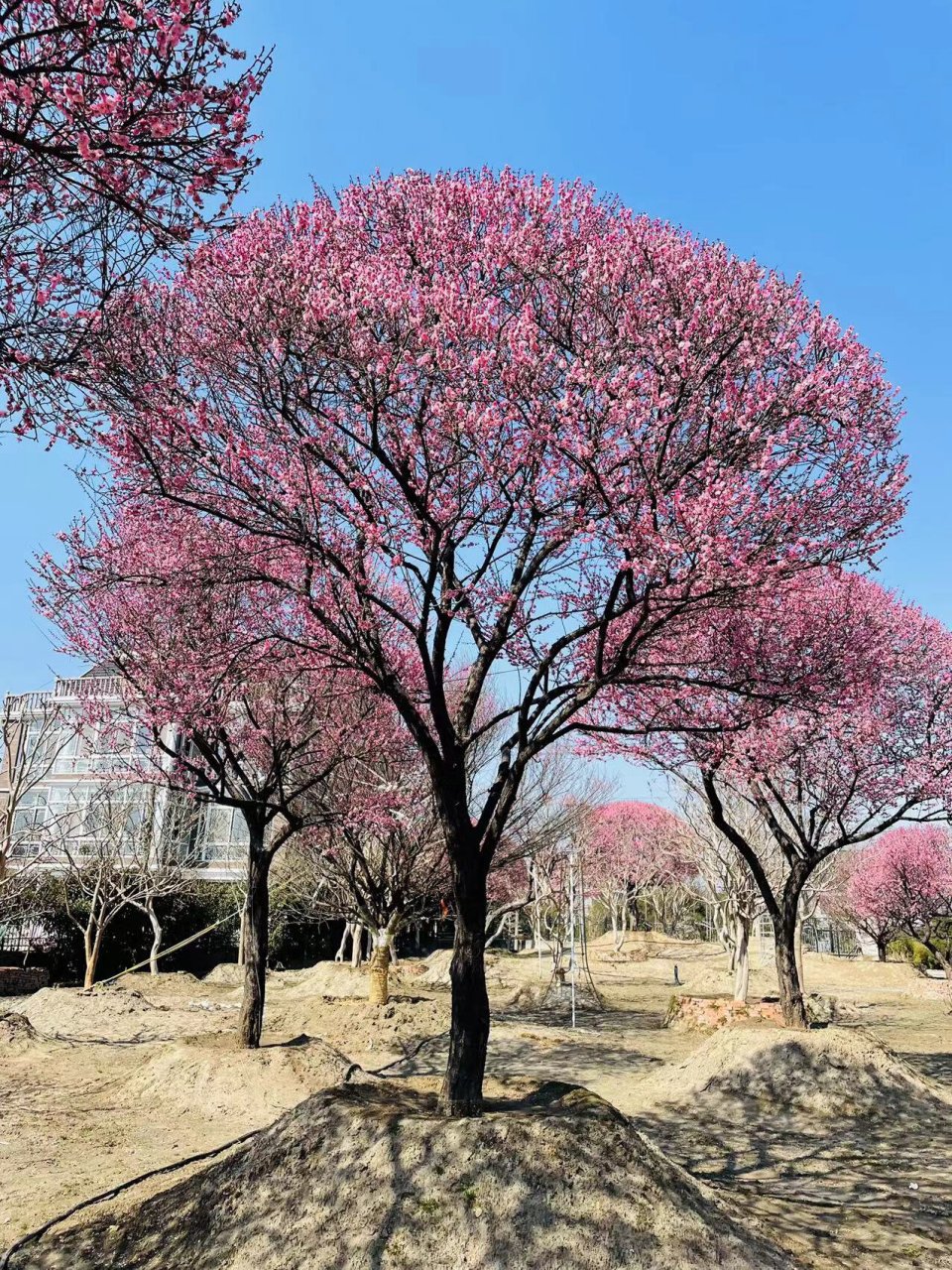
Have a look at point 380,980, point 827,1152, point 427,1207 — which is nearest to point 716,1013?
point 380,980

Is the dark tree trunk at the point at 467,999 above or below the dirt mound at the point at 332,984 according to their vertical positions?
above

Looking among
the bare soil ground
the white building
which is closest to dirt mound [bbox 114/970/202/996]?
the bare soil ground

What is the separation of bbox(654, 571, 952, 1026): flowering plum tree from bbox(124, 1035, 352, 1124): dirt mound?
5867 millimetres

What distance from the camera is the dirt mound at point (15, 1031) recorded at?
1240cm

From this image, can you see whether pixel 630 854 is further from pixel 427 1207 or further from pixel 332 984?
pixel 427 1207

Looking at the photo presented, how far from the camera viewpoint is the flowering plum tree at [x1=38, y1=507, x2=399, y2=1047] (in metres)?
8.58

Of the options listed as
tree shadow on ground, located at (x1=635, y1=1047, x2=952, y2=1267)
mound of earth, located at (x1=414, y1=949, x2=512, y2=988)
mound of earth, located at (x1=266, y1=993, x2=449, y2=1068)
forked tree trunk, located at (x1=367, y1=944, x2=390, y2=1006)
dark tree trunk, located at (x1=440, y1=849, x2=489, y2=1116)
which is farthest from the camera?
mound of earth, located at (x1=414, y1=949, x2=512, y2=988)

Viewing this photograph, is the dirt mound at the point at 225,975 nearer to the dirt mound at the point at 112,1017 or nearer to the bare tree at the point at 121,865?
the bare tree at the point at 121,865

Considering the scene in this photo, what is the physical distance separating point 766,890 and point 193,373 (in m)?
10.4

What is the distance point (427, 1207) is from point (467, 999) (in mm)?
1651

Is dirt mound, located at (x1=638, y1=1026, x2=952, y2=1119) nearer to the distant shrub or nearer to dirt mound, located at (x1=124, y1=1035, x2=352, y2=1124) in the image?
dirt mound, located at (x1=124, y1=1035, x2=352, y2=1124)

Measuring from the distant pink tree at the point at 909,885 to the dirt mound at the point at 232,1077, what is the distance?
28.2 metres

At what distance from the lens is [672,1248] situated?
14.9 feet

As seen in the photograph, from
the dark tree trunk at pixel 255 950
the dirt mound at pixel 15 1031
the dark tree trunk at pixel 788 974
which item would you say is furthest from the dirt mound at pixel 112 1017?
the dark tree trunk at pixel 788 974
